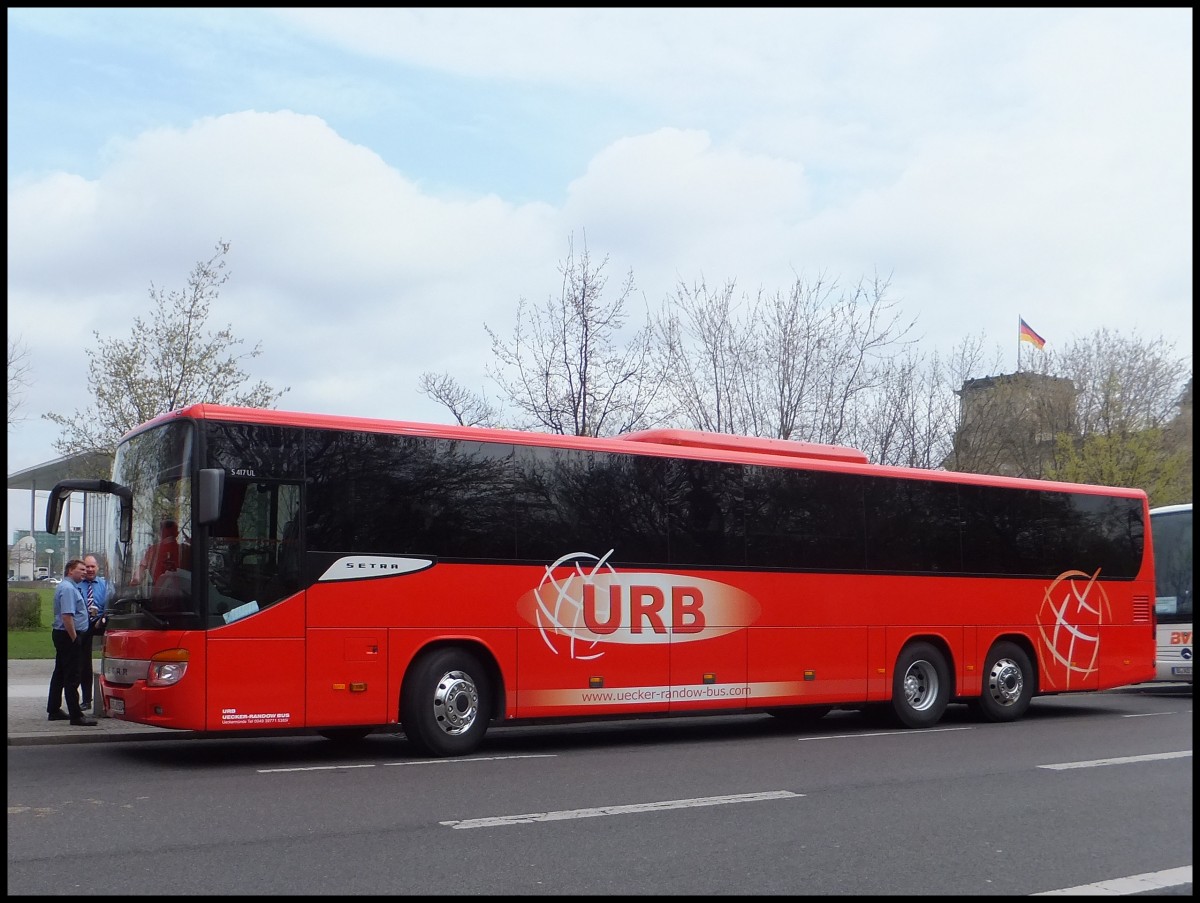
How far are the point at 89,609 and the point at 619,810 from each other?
9.01m

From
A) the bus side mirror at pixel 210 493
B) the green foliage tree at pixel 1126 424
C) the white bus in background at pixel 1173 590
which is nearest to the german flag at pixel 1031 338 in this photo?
the green foliage tree at pixel 1126 424

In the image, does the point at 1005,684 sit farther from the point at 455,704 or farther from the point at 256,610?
the point at 256,610

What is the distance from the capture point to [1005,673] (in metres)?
17.8

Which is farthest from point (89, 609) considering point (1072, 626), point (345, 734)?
point (1072, 626)

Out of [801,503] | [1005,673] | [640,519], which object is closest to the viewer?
[640,519]

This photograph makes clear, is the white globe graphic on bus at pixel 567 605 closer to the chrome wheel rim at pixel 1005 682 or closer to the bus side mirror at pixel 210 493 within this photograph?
the bus side mirror at pixel 210 493

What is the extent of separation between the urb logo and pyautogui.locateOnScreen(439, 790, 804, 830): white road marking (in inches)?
157

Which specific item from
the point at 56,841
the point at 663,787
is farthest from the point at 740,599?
the point at 56,841

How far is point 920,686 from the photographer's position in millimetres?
17109

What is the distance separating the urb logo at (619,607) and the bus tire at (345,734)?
7.86 ft

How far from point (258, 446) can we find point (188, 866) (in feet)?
18.1

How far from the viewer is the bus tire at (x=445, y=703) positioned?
12727 mm

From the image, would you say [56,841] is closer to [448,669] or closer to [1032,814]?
[448,669]

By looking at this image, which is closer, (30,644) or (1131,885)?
(1131,885)
